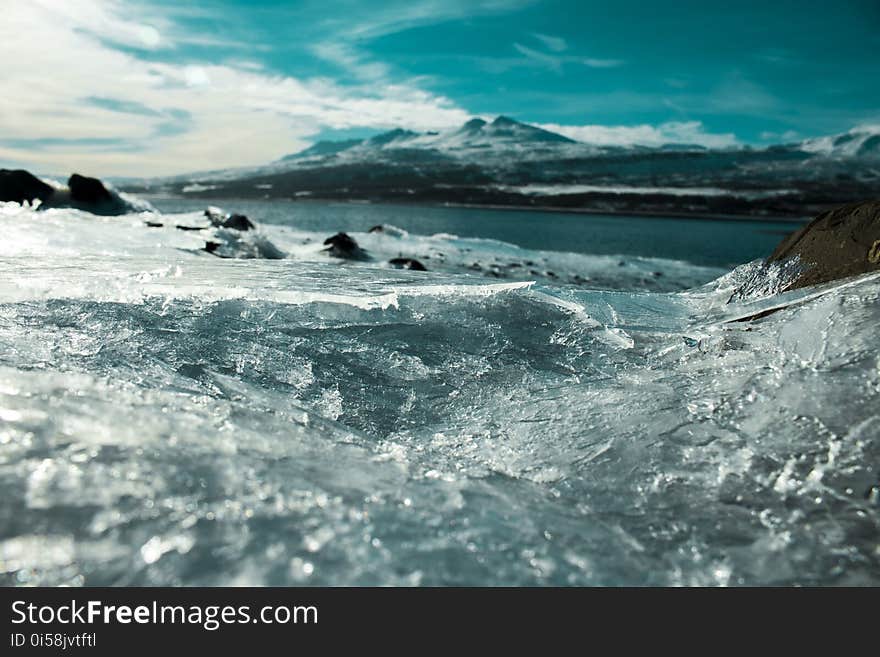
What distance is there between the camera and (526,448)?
3.08 meters

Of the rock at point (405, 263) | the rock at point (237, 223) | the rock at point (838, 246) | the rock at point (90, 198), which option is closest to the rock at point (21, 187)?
the rock at point (90, 198)

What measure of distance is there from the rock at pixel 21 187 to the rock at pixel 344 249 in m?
9.34

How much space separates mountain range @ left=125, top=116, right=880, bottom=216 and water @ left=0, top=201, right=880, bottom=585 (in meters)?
57.9

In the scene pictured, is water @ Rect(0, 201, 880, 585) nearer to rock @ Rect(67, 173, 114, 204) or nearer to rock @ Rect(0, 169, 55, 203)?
rock @ Rect(0, 169, 55, 203)

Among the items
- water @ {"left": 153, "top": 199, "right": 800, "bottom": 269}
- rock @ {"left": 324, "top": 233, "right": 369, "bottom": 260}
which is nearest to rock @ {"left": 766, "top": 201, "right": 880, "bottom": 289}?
rock @ {"left": 324, "top": 233, "right": 369, "bottom": 260}

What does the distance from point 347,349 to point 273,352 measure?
531 mm

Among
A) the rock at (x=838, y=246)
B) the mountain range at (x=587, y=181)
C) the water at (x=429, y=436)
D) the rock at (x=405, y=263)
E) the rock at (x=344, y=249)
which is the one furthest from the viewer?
the mountain range at (x=587, y=181)

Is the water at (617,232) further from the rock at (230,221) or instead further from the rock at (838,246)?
the rock at (838,246)

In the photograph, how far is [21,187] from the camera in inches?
720

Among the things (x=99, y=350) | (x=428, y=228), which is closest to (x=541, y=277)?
(x=99, y=350)

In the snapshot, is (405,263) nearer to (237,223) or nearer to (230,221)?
(237,223)

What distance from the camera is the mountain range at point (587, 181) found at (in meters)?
68.7

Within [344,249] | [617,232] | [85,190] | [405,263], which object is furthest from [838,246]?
[617,232]
